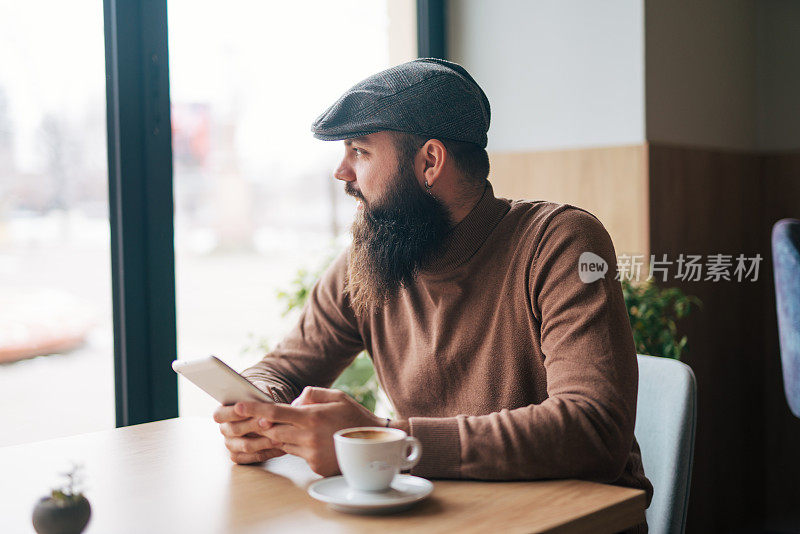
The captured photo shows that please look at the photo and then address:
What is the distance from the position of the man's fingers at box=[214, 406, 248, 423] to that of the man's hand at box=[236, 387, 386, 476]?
0.04 metres

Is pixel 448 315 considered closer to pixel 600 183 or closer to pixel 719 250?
pixel 600 183

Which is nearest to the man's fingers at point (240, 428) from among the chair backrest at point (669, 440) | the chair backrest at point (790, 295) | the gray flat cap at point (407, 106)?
the gray flat cap at point (407, 106)

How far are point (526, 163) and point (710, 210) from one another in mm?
695

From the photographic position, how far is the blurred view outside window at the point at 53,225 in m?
2.04

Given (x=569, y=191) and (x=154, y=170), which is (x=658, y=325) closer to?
(x=569, y=191)

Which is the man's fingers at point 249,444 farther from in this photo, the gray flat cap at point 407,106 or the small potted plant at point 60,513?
the gray flat cap at point 407,106

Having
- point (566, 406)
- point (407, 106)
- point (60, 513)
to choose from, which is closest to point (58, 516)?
point (60, 513)

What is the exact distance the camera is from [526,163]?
3.02 m

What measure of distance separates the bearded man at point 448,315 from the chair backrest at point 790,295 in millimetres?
1239

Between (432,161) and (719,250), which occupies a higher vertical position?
(432,161)

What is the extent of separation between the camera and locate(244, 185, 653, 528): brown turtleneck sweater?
116 cm

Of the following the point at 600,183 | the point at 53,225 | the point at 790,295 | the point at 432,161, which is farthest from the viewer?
the point at 600,183

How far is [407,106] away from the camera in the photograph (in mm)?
1520

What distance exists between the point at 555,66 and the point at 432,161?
1.50 meters
